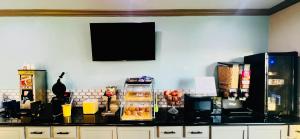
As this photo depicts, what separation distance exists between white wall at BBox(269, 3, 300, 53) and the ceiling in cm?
19

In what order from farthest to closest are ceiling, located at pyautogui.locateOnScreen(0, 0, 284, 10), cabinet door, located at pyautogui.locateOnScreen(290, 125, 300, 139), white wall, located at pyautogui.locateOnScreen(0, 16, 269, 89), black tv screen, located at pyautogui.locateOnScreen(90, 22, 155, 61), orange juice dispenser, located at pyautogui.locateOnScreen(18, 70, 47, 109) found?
white wall, located at pyautogui.locateOnScreen(0, 16, 269, 89) < black tv screen, located at pyautogui.locateOnScreen(90, 22, 155, 61) < orange juice dispenser, located at pyautogui.locateOnScreen(18, 70, 47, 109) < ceiling, located at pyautogui.locateOnScreen(0, 0, 284, 10) < cabinet door, located at pyautogui.locateOnScreen(290, 125, 300, 139)

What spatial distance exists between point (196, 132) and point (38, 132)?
1839mm

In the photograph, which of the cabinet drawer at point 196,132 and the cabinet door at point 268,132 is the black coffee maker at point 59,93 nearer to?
the cabinet drawer at point 196,132

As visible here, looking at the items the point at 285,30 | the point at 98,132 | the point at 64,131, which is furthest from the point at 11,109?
the point at 285,30

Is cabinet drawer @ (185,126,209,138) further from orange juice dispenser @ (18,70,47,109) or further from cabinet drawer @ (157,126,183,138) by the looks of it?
orange juice dispenser @ (18,70,47,109)

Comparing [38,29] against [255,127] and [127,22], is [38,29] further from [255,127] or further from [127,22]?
[255,127]

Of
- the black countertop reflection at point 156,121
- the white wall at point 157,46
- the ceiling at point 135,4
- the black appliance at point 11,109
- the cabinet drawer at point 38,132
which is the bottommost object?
the cabinet drawer at point 38,132

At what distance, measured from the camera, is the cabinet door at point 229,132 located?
2594mm

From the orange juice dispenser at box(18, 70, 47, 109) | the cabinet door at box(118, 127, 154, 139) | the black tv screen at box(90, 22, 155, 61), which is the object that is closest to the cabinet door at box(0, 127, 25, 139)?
the orange juice dispenser at box(18, 70, 47, 109)

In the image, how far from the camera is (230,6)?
3016 mm

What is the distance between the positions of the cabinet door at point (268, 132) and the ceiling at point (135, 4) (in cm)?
151

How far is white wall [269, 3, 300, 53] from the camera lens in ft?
8.65

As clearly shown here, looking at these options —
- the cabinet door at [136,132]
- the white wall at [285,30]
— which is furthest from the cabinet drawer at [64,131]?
the white wall at [285,30]

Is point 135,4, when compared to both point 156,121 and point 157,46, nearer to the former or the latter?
point 157,46
